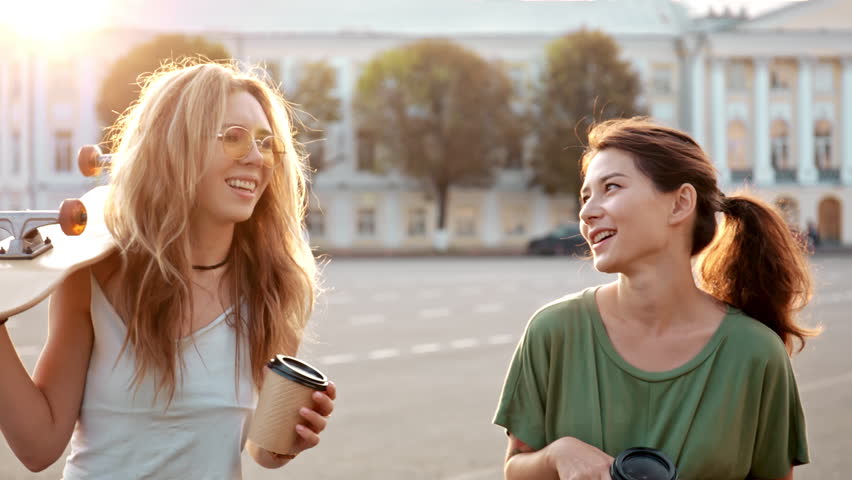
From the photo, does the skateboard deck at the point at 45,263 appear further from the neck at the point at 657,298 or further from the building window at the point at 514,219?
the building window at the point at 514,219

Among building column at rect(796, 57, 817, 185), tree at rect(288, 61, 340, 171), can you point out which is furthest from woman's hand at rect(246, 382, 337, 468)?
building column at rect(796, 57, 817, 185)

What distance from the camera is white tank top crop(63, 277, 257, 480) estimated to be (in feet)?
7.79

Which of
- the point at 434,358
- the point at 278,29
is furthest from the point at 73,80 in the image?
the point at 434,358

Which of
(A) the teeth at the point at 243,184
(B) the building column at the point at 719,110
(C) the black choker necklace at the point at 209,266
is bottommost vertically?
(C) the black choker necklace at the point at 209,266

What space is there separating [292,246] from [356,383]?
7.67m

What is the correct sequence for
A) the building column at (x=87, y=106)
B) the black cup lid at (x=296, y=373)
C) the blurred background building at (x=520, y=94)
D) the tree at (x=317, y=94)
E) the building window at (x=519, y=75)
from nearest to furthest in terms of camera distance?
the black cup lid at (x=296, y=373) < the tree at (x=317, y=94) < the building column at (x=87, y=106) < the blurred background building at (x=520, y=94) < the building window at (x=519, y=75)

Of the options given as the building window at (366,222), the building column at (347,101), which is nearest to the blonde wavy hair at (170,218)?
the building column at (347,101)

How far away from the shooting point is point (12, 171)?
56469mm

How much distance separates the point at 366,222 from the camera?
194 feet

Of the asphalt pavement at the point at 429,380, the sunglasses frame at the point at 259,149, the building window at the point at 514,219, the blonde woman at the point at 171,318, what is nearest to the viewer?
the blonde woman at the point at 171,318

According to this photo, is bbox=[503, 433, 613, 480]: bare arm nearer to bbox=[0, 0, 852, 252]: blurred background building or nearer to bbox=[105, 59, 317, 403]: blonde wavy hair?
bbox=[105, 59, 317, 403]: blonde wavy hair

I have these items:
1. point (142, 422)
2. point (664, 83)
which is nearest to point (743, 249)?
point (142, 422)

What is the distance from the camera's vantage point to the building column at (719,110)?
59375mm

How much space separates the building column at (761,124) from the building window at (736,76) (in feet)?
2.10
